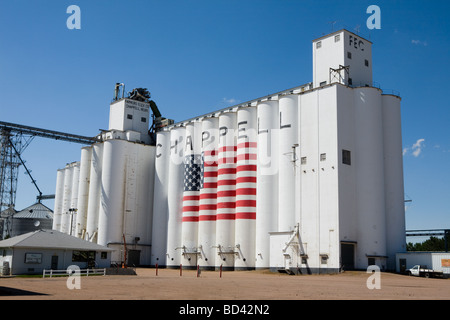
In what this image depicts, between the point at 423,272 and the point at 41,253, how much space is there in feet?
121

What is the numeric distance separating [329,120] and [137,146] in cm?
3494

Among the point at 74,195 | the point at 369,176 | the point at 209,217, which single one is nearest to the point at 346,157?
the point at 369,176

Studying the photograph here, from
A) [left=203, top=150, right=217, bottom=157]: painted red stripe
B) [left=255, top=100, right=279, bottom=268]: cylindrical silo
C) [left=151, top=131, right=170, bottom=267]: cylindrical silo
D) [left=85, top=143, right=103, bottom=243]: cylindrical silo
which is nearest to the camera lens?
[left=255, top=100, right=279, bottom=268]: cylindrical silo

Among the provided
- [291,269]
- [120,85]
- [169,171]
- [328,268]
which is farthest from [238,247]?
[120,85]

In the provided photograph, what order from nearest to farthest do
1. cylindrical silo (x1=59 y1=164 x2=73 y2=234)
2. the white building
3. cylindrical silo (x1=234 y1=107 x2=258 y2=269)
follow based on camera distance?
the white building < cylindrical silo (x1=234 y1=107 x2=258 y2=269) < cylindrical silo (x1=59 y1=164 x2=73 y2=234)

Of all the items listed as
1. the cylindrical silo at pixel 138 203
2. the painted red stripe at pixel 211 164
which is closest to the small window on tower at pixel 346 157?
the painted red stripe at pixel 211 164

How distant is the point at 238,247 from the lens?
58.6 meters

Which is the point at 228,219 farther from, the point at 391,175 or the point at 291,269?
the point at 391,175

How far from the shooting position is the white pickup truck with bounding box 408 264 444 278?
151 ft

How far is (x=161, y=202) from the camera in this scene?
234ft

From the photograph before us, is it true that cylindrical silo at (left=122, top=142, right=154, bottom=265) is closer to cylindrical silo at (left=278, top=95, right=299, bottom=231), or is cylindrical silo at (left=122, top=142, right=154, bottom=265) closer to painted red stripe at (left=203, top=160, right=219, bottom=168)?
painted red stripe at (left=203, top=160, right=219, bottom=168)

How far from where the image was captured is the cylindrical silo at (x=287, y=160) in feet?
177

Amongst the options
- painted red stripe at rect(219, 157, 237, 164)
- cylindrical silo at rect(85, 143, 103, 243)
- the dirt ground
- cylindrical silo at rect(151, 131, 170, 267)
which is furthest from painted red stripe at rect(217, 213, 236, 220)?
the dirt ground

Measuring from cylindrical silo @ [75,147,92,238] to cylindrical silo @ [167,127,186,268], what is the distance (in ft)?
55.8
